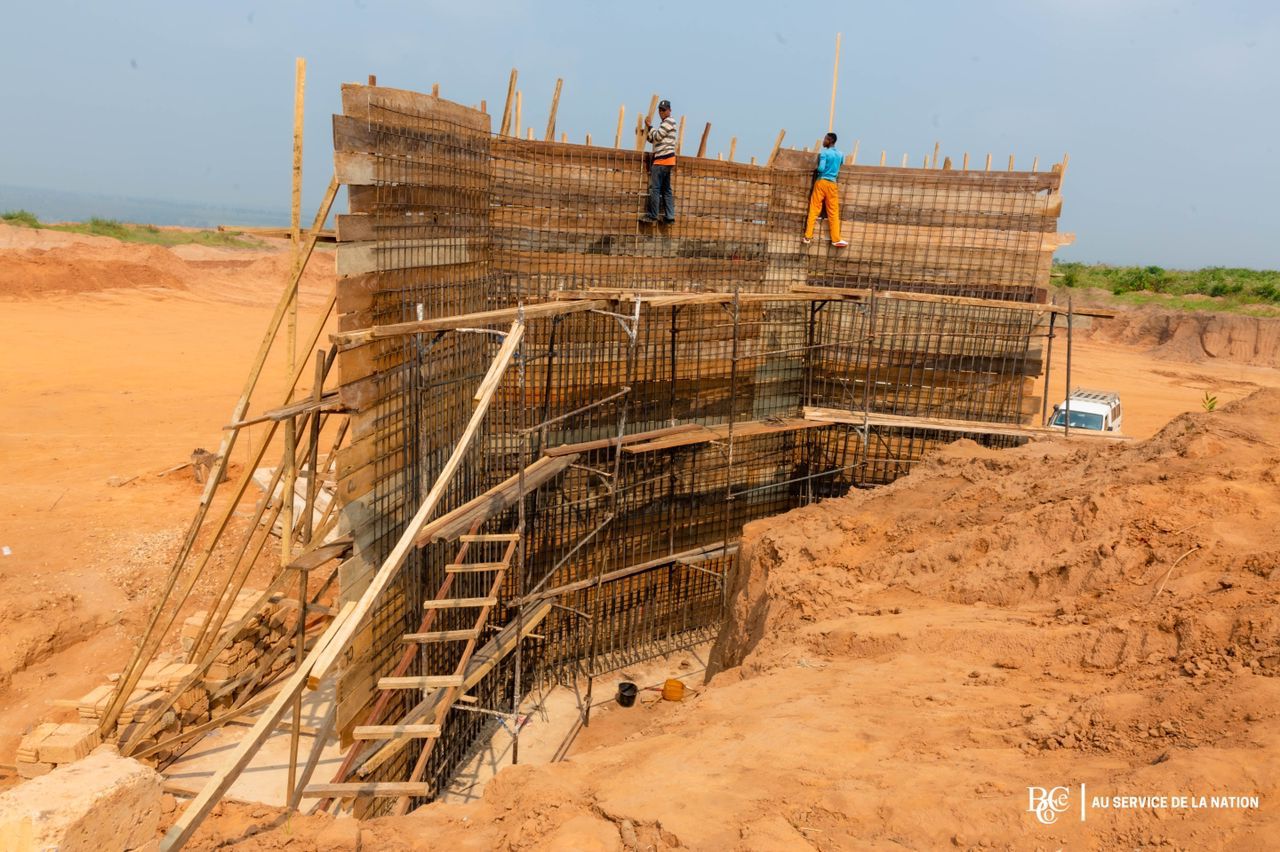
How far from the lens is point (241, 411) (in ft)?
19.2

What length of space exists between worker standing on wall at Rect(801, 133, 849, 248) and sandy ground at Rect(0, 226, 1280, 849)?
11.0 ft

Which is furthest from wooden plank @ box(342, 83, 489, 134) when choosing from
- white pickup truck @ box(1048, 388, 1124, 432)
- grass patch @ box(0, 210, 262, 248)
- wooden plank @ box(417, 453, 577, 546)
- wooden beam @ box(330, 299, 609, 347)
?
grass patch @ box(0, 210, 262, 248)

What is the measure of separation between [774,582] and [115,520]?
9139 millimetres

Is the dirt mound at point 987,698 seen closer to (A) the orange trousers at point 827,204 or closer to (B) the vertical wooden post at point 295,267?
(B) the vertical wooden post at point 295,267

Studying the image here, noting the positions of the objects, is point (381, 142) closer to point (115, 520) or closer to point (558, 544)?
point (558, 544)

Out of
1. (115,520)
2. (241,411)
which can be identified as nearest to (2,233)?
(115,520)

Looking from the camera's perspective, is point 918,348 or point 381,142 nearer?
point 381,142

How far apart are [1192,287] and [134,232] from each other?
47696 millimetres

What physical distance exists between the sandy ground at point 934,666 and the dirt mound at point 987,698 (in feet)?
0.05

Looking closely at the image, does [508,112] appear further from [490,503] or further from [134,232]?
[134,232]

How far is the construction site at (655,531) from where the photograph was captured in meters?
3.77

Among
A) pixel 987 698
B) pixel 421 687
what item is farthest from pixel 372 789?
pixel 987 698

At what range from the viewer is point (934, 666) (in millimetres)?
4699

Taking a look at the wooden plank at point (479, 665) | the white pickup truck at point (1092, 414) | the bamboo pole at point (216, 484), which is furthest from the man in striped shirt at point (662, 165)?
the white pickup truck at point (1092, 414)
